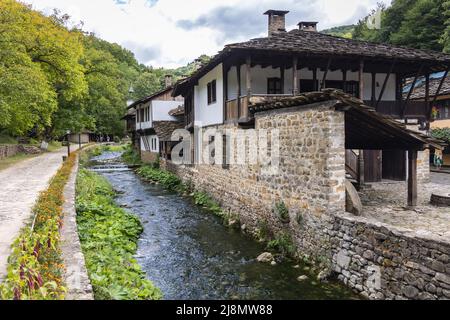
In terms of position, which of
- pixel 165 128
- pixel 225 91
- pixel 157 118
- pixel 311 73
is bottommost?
pixel 165 128

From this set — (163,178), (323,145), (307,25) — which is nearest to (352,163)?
(323,145)

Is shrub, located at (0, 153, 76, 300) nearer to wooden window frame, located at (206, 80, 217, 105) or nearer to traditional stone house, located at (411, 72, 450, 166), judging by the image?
wooden window frame, located at (206, 80, 217, 105)

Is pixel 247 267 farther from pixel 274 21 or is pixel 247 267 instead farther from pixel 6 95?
pixel 6 95

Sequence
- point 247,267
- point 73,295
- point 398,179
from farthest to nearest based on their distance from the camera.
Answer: point 398,179
point 247,267
point 73,295

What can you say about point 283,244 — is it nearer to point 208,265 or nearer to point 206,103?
point 208,265

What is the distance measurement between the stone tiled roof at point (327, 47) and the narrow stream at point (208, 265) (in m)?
6.26

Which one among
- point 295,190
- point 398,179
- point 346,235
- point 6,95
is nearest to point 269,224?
point 295,190

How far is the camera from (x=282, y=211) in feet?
31.5

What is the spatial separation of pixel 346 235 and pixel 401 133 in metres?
3.07

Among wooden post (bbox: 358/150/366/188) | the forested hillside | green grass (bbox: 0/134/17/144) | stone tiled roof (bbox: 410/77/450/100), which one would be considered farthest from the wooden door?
green grass (bbox: 0/134/17/144)

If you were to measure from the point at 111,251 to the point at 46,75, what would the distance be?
25731 millimetres

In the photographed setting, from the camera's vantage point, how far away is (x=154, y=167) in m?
27.8

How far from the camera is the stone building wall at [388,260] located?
18.0ft

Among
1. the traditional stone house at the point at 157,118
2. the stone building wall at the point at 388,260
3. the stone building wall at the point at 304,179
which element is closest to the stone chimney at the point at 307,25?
the stone building wall at the point at 304,179
